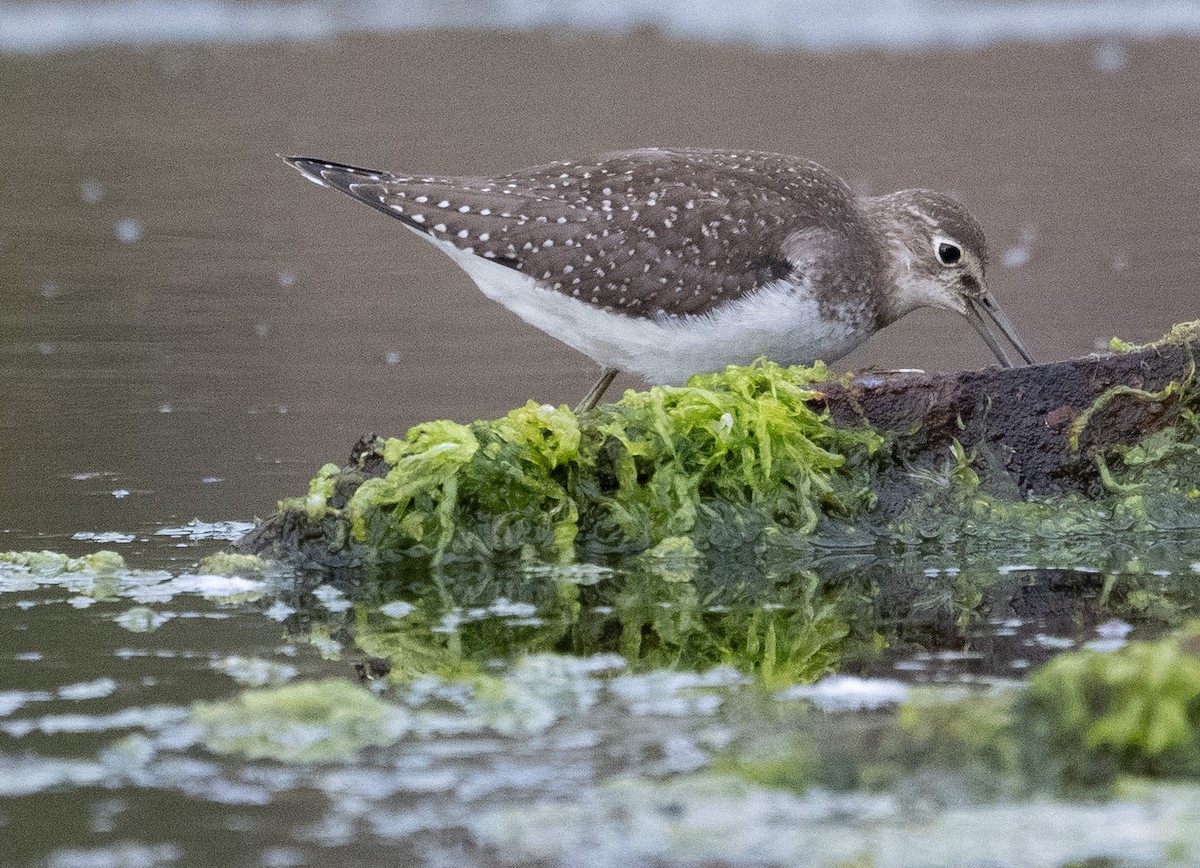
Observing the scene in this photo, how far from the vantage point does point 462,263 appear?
7.43 metres

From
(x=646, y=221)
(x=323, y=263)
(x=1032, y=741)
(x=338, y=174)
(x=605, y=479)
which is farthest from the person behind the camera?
(x=323, y=263)

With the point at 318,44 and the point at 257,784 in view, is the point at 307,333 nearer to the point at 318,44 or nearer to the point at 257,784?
the point at 257,784

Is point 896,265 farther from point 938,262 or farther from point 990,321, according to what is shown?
point 990,321

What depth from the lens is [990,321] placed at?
770 cm

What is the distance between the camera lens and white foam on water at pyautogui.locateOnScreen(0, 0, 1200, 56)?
67.0 ft

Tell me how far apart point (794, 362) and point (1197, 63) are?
47.0 ft

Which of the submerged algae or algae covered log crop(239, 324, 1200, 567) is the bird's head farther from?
the submerged algae

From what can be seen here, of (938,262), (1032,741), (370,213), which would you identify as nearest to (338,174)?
(938,262)

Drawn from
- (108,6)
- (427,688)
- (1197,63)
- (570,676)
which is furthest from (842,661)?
(108,6)

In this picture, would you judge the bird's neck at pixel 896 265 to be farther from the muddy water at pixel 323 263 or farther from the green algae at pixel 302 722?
the green algae at pixel 302 722

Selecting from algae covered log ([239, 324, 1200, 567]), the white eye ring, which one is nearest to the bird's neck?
the white eye ring

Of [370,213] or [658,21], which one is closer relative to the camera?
A: [370,213]

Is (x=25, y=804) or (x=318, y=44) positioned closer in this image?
(x=25, y=804)

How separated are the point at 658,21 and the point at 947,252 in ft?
47.8
